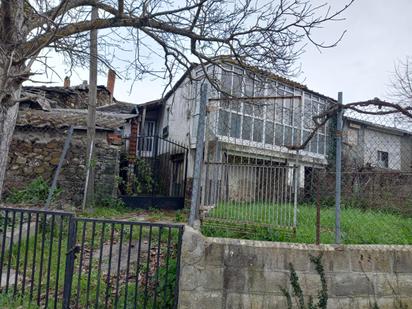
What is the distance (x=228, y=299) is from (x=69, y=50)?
4.15 metres

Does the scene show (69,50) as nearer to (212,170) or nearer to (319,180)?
(212,170)

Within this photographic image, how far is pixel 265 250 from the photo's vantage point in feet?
12.9

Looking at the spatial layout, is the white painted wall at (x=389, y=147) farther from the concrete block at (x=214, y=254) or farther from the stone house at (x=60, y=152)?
the stone house at (x=60, y=152)

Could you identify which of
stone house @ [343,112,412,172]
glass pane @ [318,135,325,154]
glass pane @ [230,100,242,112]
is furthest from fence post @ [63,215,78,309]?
glass pane @ [318,135,325,154]

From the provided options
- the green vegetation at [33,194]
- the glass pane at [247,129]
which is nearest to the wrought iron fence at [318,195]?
the glass pane at [247,129]

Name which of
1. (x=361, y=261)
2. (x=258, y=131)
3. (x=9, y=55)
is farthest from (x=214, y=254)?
(x=258, y=131)

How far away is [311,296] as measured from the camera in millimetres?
3877

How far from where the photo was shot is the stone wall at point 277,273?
12.6 ft

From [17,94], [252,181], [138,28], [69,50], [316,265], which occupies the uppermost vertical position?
[138,28]

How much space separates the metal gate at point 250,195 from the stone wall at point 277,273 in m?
0.84

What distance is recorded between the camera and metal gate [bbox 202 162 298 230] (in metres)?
4.84

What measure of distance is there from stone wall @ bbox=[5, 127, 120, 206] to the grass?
19.1 ft

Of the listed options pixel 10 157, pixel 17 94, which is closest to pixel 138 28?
pixel 17 94

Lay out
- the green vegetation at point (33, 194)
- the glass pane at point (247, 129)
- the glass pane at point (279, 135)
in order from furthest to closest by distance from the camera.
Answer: the glass pane at point (279, 135) → the glass pane at point (247, 129) → the green vegetation at point (33, 194)
